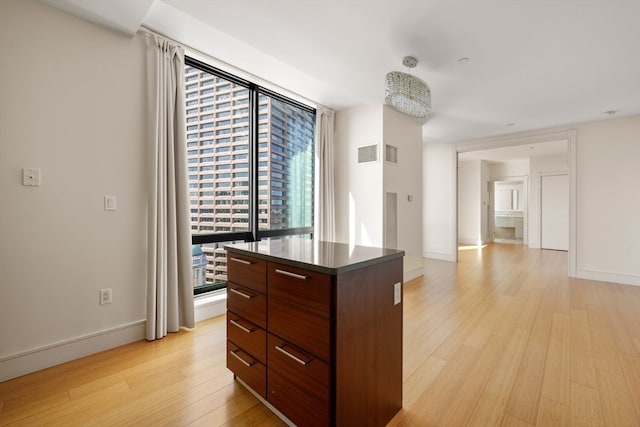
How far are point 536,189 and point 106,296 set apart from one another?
9.68m

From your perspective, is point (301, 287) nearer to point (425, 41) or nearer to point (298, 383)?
point (298, 383)

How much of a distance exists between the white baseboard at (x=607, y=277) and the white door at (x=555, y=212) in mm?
3444

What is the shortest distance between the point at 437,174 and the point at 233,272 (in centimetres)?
581

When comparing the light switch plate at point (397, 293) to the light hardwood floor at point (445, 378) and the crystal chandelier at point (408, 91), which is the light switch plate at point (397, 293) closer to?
the light hardwood floor at point (445, 378)

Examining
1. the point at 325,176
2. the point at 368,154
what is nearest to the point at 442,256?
the point at 368,154

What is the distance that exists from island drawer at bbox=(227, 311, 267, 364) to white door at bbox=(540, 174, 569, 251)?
29.2ft

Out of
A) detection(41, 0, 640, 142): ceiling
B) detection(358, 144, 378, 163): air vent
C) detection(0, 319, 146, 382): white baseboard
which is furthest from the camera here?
detection(358, 144, 378, 163): air vent

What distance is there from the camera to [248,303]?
5.49 ft

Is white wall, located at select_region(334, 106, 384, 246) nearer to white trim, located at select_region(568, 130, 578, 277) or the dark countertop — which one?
the dark countertop

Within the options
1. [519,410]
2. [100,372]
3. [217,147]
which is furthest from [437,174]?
[100,372]

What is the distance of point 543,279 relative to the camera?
4.54 meters

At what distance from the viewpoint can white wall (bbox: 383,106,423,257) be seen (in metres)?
4.17

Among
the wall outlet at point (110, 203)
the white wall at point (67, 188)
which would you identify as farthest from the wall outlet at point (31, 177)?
the wall outlet at point (110, 203)

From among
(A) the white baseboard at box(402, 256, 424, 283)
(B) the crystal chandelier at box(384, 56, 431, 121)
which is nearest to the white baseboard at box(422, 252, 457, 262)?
(A) the white baseboard at box(402, 256, 424, 283)
